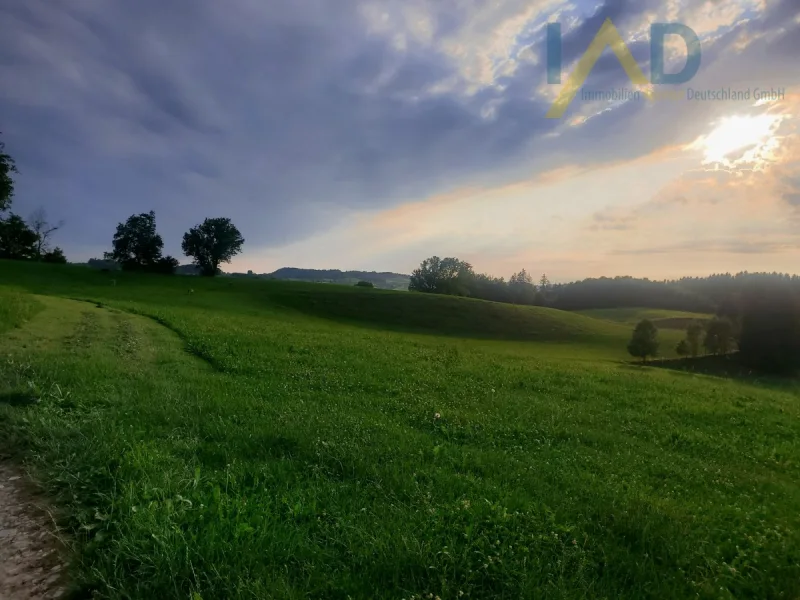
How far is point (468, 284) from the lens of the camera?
118125mm

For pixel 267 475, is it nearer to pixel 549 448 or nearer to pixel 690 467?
pixel 549 448

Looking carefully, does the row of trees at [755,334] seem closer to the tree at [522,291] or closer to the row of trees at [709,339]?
the row of trees at [709,339]

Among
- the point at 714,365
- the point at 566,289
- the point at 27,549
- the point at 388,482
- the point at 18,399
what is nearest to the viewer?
the point at 27,549

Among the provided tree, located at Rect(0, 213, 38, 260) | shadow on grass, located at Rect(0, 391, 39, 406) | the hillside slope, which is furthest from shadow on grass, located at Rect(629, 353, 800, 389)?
tree, located at Rect(0, 213, 38, 260)

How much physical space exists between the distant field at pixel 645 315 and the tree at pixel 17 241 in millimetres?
119979

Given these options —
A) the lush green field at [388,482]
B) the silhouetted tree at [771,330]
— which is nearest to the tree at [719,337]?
the silhouetted tree at [771,330]

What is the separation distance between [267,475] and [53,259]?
115088mm

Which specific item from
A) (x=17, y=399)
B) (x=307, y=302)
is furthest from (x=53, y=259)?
(x=17, y=399)

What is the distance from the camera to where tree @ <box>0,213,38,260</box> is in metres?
87.4

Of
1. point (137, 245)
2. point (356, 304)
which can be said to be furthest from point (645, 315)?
point (137, 245)

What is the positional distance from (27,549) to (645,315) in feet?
374

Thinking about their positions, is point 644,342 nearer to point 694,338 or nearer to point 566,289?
point 694,338

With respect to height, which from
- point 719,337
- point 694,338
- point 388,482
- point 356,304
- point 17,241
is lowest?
point 694,338

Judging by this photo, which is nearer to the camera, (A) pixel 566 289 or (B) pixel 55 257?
(B) pixel 55 257
